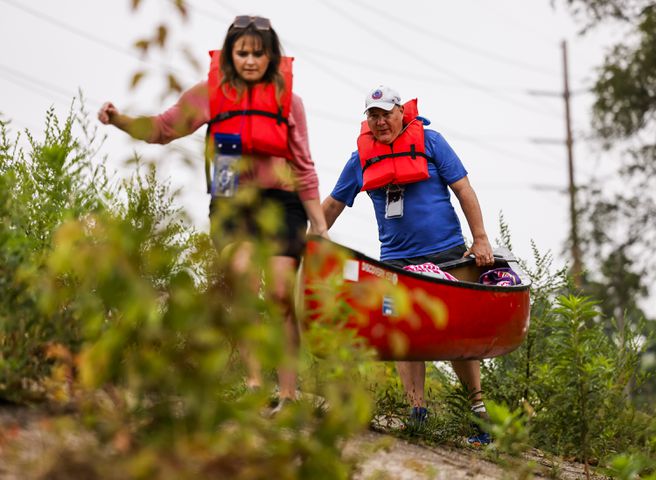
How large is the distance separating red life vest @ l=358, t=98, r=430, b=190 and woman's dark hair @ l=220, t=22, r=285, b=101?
5.71ft

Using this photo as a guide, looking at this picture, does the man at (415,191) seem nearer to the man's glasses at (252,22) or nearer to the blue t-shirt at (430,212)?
the blue t-shirt at (430,212)

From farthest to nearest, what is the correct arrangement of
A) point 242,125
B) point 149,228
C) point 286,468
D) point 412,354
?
point 412,354, point 242,125, point 149,228, point 286,468

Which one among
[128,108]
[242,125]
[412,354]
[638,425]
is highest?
[242,125]

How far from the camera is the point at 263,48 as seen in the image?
4.70 meters

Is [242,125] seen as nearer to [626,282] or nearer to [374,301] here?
[374,301]

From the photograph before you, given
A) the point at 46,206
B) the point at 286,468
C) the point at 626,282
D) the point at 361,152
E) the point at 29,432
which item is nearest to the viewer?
the point at 286,468

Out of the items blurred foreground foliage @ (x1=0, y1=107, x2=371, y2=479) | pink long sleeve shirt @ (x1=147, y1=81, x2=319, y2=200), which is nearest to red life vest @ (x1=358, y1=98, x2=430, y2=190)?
pink long sleeve shirt @ (x1=147, y1=81, x2=319, y2=200)

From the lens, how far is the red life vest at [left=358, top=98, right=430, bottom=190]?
6371mm

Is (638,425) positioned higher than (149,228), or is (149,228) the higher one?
(149,228)

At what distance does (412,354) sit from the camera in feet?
18.9

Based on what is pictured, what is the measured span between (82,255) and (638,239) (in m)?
20.1

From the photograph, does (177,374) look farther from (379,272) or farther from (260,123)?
(379,272)

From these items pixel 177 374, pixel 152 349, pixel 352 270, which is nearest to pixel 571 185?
pixel 352 270

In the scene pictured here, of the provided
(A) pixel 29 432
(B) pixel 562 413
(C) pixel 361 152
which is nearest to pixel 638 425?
(B) pixel 562 413
